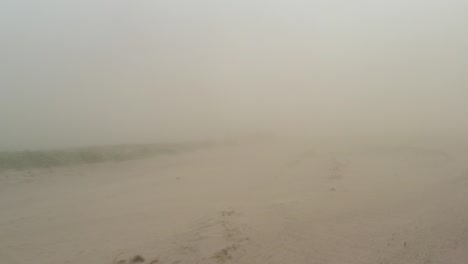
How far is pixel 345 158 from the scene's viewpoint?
18.3ft

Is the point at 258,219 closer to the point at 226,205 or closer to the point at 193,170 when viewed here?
the point at 226,205

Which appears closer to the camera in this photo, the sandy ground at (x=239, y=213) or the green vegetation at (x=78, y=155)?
the sandy ground at (x=239, y=213)

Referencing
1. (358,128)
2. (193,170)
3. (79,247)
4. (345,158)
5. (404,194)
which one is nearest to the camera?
(79,247)

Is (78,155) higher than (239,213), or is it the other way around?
(78,155)

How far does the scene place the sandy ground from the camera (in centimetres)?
259

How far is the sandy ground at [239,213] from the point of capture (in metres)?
2.59

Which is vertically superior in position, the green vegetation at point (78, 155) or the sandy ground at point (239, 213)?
the green vegetation at point (78, 155)

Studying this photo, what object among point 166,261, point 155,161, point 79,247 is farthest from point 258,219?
point 155,161

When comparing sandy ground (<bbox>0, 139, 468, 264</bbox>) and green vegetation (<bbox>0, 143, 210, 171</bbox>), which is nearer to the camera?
sandy ground (<bbox>0, 139, 468, 264</bbox>)

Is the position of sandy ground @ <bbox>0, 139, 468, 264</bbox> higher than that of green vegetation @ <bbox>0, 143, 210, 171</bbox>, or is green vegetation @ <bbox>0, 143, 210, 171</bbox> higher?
green vegetation @ <bbox>0, 143, 210, 171</bbox>

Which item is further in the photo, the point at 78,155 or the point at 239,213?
the point at 78,155

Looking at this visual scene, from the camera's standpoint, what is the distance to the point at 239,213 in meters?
3.26

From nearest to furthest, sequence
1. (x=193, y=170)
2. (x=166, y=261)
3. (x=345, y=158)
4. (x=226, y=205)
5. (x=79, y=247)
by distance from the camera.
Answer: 1. (x=166, y=261)
2. (x=79, y=247)
3. (x=226, y=205)
4. (x=193, y=170)
5. (x=345, y=158)

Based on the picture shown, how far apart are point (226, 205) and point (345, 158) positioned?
2.78 m
